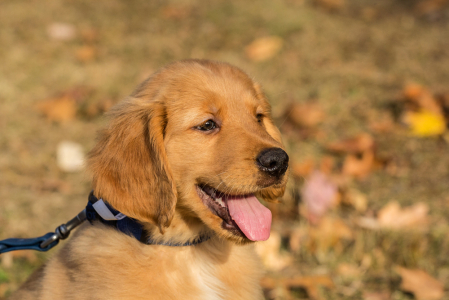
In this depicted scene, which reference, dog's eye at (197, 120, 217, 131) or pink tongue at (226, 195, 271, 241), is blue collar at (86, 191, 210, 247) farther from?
dog's eye at (197, 120, 217, 131)

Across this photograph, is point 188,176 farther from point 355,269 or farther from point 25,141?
point 25,141

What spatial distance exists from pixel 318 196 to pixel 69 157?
121 inches

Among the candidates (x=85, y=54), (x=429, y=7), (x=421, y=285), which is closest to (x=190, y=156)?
(x=421, y=285)

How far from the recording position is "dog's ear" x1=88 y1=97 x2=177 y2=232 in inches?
91.0

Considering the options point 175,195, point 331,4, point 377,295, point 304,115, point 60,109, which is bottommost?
point 377,295

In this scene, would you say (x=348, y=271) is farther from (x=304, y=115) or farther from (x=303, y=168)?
(x=304, y=115)

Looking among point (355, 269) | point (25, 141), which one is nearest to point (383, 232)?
point (355, 269)

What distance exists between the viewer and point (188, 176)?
246cm

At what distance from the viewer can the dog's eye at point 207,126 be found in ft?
8.36

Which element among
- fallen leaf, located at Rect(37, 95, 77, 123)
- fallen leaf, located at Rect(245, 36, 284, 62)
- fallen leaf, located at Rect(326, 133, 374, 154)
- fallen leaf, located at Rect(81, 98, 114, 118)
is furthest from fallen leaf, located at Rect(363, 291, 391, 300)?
fallen leaf, located at Rect(245, 36, 284, 62)

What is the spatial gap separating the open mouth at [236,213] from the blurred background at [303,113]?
2.31 ft

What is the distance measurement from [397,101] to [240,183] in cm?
419

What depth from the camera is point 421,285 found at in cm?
323

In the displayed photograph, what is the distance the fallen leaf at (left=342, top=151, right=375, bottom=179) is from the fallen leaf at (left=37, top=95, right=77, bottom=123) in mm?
3885
